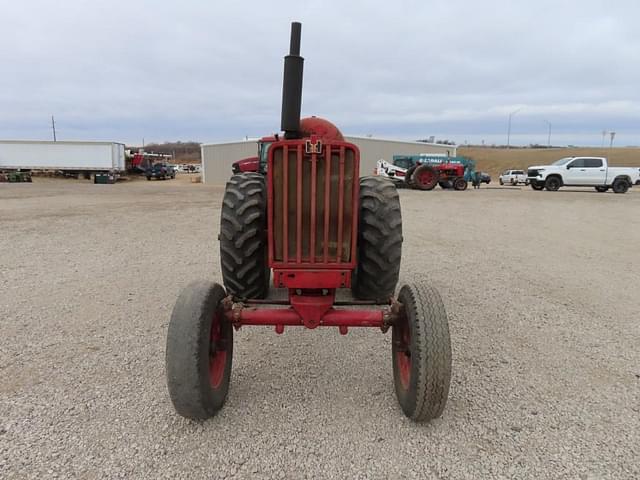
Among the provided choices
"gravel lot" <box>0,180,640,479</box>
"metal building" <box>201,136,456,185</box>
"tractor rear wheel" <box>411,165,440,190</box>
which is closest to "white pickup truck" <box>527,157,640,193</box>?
"tractor rear wheel" <box>411,165,440,190</box>

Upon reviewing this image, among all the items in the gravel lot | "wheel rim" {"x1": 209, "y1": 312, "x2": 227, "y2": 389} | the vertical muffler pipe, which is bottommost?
the gravel lot

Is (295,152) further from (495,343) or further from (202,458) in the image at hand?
(495,343)

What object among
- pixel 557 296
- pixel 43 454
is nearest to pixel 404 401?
pixel 43 454

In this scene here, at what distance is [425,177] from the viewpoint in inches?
928

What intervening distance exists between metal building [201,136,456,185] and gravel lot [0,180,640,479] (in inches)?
1142

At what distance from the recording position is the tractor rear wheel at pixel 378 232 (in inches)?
136

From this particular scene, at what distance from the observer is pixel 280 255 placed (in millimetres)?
2949

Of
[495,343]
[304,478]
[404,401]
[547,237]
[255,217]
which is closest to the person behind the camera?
[304,478]

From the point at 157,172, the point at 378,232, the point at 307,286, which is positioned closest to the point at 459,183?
the point at 378,232

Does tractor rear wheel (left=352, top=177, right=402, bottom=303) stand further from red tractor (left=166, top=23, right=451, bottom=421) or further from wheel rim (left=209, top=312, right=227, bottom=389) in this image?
wheel rim (left=209, top=312, right=227, bottom=389)

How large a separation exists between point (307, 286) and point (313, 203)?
0.56 m

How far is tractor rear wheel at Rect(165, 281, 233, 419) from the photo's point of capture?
2.50 meters

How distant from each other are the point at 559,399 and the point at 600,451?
1.79 feet


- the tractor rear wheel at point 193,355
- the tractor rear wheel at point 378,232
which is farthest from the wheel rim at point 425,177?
the tractor rear wheel at point 193,355
